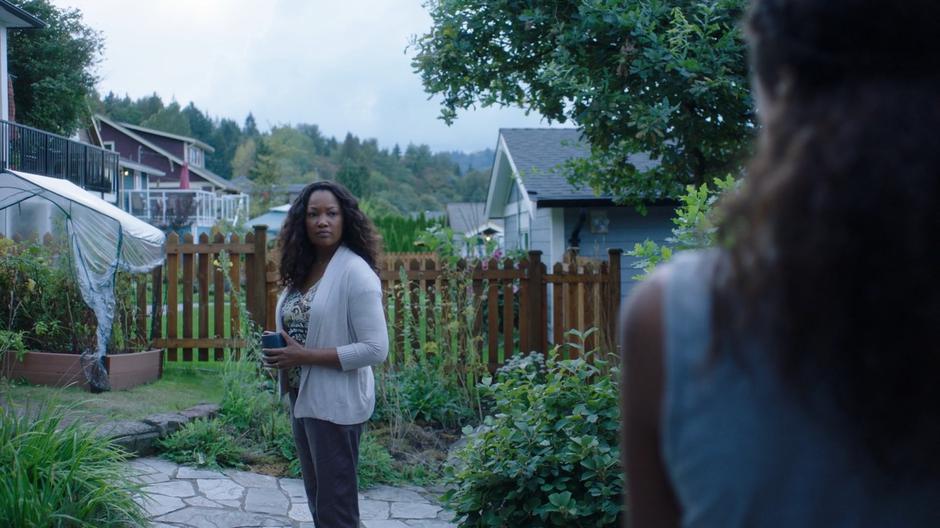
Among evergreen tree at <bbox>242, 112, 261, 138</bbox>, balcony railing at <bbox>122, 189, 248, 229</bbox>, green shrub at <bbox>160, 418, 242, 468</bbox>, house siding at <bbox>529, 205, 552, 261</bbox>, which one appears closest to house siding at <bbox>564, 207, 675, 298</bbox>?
house siding at <bbox>529, 205, 552, 261</bbox>

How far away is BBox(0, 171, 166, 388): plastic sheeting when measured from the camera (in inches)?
305

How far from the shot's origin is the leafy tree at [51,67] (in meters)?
24.4

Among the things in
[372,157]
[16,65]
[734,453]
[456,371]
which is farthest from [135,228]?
[372,157]

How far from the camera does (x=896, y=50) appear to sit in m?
0.84

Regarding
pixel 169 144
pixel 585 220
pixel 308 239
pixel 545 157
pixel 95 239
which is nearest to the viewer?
pixel 308 239

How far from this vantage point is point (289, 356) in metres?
3.59

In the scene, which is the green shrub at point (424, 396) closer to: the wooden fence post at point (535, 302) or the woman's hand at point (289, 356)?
the wooden fence post at point (535, 302)

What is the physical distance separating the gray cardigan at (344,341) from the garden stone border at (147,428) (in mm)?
2638

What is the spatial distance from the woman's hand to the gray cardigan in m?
0.06

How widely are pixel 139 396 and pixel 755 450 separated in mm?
7601

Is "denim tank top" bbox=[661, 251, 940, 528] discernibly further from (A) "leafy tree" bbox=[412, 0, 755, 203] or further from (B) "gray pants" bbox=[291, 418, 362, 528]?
(A) "leafy tree" bbox=[412, 0, 755, 203]

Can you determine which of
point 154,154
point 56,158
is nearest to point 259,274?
point 56,158

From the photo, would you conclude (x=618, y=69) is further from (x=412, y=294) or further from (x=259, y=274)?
(x=259, y=274)

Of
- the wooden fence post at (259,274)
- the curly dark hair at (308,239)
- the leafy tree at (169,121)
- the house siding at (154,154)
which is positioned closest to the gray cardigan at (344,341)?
the curly dark hair at (308,239)
